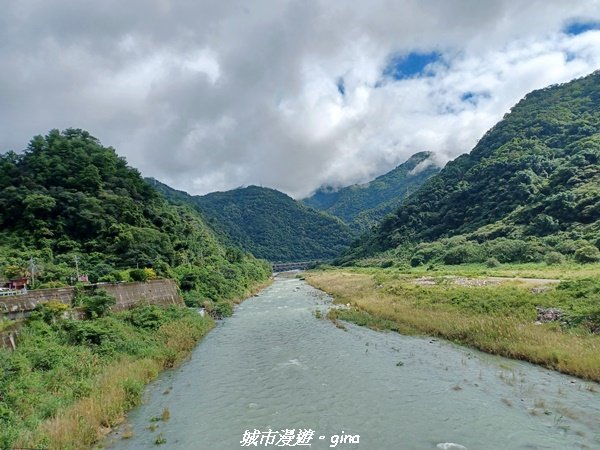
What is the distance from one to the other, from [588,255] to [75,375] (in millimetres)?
62371

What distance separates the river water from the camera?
1320 centimetres

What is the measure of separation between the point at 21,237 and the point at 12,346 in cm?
4311

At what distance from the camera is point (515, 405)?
49.8 ft

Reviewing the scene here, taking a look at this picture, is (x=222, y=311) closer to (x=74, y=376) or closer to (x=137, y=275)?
(x=137, y=275)

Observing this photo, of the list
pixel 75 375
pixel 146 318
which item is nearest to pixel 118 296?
pixel 146 318

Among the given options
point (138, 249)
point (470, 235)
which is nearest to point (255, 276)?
point (138, 249)

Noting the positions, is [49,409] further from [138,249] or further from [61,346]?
[138,249]

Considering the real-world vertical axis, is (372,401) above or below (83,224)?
below

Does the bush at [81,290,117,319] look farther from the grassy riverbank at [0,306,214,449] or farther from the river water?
the river water

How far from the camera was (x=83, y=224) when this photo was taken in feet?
192

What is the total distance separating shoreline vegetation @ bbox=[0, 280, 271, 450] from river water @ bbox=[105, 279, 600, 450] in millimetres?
991

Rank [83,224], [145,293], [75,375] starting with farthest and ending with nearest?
[83,224], [145,293], [75,375]

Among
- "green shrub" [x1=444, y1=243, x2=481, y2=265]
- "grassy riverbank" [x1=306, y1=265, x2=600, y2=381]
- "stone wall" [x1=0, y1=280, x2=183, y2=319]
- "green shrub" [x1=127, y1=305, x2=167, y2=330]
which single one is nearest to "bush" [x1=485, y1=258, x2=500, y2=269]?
"green shrub" [x1=444, y1=243, x2=481, y2=265]

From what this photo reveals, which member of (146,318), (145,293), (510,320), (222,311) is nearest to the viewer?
(510,320)
